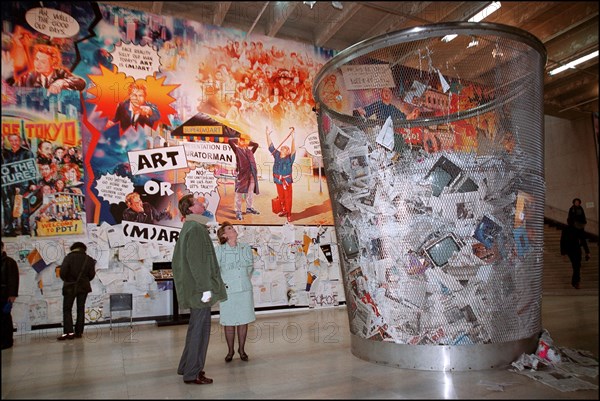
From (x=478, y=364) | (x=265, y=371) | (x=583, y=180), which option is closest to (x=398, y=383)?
(x=478, y=364)

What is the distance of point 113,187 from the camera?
8.04 m

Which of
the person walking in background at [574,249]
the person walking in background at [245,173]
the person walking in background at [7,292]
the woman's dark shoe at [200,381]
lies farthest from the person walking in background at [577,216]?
the person walking in background at [7,292]

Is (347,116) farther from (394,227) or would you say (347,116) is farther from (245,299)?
(245,299)

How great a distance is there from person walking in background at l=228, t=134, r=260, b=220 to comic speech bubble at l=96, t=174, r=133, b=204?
6.81 feet

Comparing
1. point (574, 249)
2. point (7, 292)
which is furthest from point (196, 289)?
point (574, 249)

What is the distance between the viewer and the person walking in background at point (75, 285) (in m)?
6.83

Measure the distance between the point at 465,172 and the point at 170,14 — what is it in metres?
7.37

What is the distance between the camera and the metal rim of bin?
3643 mm

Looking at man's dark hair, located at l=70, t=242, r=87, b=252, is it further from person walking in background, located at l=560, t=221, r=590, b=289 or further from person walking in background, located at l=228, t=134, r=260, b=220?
person walking in background, located at l=560, t=221, r=590, b=289

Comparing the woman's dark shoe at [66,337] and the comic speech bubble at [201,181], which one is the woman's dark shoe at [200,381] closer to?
the woman's dark shoe at [66,337]

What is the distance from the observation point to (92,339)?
6445 millimetres

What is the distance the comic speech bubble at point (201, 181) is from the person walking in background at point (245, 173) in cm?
50

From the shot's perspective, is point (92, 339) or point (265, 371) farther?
point (92, 339)

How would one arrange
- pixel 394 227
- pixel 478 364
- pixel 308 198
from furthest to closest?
pixel 308 198 < pixel 394 227 < pixel 478 364
